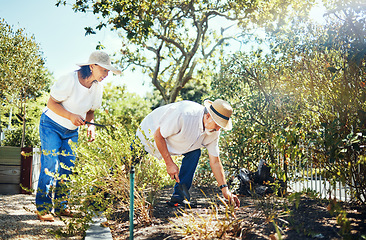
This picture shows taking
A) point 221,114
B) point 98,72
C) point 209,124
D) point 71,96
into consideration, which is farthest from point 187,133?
point 71,96

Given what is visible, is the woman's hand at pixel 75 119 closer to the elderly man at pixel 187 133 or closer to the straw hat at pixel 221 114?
the elderly man at pixel 187 133

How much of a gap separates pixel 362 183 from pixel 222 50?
12.1m

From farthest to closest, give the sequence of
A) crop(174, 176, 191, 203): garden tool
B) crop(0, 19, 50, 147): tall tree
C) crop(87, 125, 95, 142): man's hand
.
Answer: crop(0, 19, 50, 147): tall tree < crop(87, 125, 95, 142): man's hand < crop(174, 176, 191, 203): garden tool

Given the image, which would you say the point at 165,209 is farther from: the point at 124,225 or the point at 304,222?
the point at 304,222

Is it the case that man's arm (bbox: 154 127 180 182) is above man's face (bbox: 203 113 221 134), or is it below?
below

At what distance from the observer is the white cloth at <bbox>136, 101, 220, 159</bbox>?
3.57 meters

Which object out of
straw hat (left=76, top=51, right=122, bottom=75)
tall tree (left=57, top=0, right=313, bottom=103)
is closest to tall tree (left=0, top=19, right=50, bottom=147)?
tall tree (left=57, top=0, right=313, bottom=103)

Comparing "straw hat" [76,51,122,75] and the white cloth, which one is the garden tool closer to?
the white cloth

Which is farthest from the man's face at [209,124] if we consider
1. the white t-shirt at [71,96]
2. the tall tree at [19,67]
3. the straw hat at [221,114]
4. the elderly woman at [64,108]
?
the tall tree at [19,67]

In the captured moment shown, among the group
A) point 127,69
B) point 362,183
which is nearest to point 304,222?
point 362,183

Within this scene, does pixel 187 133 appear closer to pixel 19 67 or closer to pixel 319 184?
pixel 319 184

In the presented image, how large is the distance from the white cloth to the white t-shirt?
2.40 feet

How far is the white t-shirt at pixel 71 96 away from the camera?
11.7 feet

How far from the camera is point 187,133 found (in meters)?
3.72
